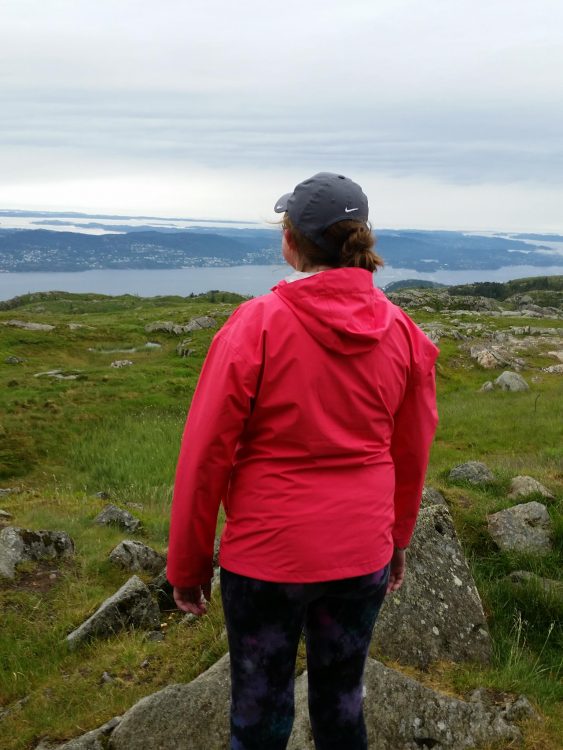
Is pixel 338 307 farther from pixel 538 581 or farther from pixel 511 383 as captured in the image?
pixel 511 383

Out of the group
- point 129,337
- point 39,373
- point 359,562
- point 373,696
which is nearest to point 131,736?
point 373,696

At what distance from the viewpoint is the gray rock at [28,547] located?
736cm

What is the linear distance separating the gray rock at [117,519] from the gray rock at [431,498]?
4.63 metres

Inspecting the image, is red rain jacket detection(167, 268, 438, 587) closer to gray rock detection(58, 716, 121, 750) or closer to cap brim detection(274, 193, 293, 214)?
cap brim detection(274, 193, 293, 214)

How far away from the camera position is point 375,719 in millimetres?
4254

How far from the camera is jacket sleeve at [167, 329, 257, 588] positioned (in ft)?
9.49

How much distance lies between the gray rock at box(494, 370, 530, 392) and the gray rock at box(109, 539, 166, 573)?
2179cm

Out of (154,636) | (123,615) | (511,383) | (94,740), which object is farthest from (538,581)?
(511,383)

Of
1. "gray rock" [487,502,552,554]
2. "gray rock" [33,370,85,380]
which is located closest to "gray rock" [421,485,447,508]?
"gray rock" [487,502,552,554]

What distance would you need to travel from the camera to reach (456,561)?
5.82 m

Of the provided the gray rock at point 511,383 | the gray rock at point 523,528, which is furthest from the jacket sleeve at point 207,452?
the gray rock at point 511,383

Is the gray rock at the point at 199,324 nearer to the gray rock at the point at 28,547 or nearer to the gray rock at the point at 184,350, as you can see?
the gray rock at the point at 184,350

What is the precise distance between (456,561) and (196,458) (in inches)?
147

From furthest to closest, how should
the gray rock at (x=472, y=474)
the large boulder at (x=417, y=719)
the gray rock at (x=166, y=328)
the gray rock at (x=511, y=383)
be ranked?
the gray rock at (x=166, y=328) → the gray rock at (x=511, y=383) → the gray rock at (x=472, y=474) → the large boulder at (x=417, y=719)
